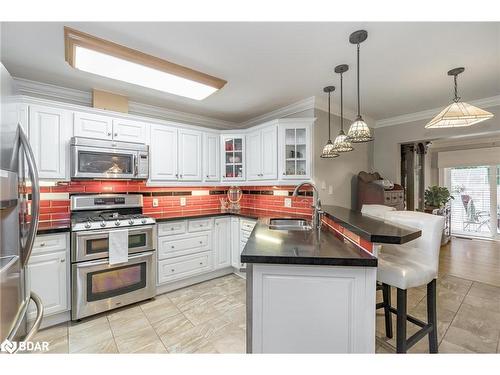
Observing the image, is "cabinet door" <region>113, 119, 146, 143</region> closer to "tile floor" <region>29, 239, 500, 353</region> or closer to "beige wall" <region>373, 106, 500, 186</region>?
"tile floor" <region>29, 239, 500, 353</region>

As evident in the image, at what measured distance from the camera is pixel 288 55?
2008mm

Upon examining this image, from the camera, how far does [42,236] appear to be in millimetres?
2045

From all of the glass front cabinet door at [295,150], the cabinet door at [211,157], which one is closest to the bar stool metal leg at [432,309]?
the glass front cabinet door at [295,150]

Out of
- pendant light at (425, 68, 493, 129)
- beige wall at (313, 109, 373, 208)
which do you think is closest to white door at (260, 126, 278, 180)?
beige wall at (313, 109, 373, 208)

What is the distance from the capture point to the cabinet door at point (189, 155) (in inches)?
125

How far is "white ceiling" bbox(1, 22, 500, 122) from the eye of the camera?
5.46 feet

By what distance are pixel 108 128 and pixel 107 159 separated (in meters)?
0.38

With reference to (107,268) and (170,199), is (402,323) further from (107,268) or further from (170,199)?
(170,199)

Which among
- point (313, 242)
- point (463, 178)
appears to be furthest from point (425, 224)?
point (463, 178)

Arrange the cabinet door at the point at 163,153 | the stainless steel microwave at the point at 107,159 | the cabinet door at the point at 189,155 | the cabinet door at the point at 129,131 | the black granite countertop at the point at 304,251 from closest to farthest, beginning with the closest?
the black granite countertop at the point at 304,251 → the stainless steel microwave at the point at 107,159 → the cabinet door at the point at 129,131 → the cabinet door at the point at 163,153 → the cabinet door at the point at 189,155

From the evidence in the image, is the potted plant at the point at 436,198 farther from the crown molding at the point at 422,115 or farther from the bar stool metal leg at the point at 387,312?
the bar stool metal leg at the point at 387,312

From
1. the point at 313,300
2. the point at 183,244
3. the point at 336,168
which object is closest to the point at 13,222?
the point at 313,300

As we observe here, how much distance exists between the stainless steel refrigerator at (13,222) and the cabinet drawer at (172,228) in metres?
1.45
